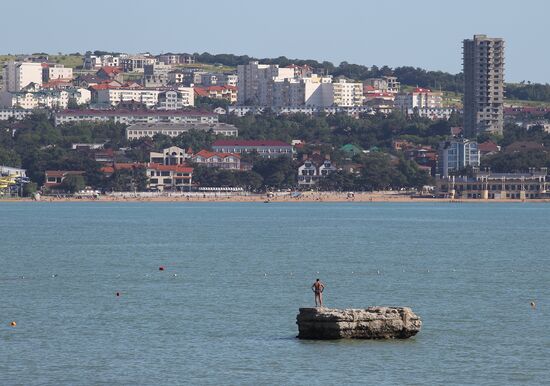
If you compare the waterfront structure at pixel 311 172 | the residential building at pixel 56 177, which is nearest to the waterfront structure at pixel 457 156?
the waterfront structure at pixel 311 172

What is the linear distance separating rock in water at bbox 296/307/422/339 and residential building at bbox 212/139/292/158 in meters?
141

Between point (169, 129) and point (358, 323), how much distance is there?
161738 mm

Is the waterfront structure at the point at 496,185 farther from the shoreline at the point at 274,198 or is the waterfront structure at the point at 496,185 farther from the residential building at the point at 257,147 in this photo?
the residential building at the point at 257,147

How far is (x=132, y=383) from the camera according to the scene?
28141mm

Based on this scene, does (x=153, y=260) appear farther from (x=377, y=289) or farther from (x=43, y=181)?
(x=43, y=181)

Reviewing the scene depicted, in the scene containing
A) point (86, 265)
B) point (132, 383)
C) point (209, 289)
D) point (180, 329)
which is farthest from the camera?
point (86, 265)

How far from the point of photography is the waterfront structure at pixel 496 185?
154 meters

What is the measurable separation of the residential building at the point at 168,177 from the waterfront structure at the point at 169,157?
6.67 metres

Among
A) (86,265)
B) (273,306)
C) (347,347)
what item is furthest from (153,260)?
(347,347)

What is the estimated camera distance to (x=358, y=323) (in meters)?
30.8

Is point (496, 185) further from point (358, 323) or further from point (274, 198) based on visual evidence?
point (358, 323)

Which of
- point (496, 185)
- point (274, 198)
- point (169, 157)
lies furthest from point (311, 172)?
point (496, 185)

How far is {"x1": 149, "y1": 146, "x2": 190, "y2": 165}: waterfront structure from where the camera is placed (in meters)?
168

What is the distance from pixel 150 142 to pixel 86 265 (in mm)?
125245
